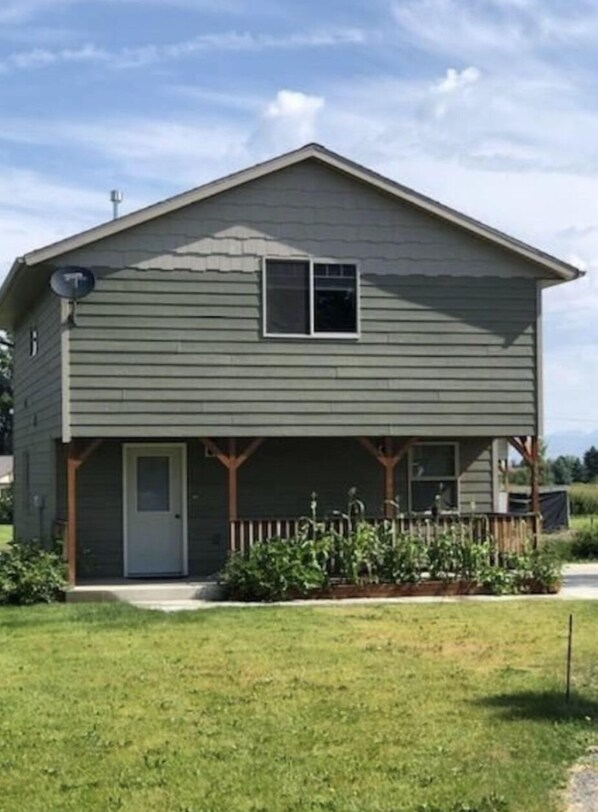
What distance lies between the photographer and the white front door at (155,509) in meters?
17.8

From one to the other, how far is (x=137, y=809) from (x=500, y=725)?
110 inches

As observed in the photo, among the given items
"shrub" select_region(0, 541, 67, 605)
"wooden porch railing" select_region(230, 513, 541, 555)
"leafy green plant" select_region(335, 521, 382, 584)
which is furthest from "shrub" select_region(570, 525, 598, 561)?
"shrub" select_region(0, 541, 67, 605)

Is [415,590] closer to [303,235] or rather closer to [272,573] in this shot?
[272,573]

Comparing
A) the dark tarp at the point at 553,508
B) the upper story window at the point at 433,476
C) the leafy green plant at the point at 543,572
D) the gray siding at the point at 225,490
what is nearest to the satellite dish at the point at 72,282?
the gray siding at the point at 225,490

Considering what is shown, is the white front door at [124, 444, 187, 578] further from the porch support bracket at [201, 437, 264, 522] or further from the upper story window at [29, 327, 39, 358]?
the upper story window at [29, 327, 39, 358]

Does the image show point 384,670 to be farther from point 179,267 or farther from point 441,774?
point 179,267

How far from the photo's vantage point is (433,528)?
16.5 meters

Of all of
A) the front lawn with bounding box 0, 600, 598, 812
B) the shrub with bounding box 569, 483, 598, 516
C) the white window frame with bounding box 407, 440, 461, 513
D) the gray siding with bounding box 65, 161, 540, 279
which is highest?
the gray siding with bounding box 65, 161, 540, 279

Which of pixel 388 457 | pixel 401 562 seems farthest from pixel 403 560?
pixel 388 457

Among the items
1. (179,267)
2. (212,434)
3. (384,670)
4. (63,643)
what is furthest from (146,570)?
(384,670)

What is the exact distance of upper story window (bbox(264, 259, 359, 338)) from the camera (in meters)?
16.7

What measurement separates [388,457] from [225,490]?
8.73ft

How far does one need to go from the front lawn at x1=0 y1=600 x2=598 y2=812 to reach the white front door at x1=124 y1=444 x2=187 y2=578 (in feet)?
14.2

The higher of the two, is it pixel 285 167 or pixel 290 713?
pixel 285 167
